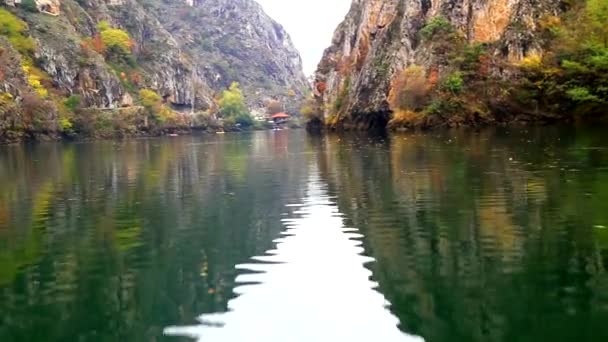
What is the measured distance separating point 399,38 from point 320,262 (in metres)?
103

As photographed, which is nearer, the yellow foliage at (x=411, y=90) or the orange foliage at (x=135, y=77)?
the yellow foliage at (x=411, y=90)

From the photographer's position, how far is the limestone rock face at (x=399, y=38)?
91812 millimetres

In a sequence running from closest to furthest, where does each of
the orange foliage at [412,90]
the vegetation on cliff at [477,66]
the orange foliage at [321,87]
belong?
the vegetation on cliff at [477,66]
the orange foliage at [412,90]
the orange foliage at [321,87]

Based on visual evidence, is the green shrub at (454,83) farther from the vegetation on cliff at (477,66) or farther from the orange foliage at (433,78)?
the orange foliage at (433,78)

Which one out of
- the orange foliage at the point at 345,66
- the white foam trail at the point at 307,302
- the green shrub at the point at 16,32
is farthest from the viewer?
the green shrub at the point at 16,32

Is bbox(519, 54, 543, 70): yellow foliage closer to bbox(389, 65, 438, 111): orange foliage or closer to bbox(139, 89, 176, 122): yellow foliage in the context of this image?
bbox(389, 65, 438, 111): orange foliage

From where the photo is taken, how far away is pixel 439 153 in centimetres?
3956

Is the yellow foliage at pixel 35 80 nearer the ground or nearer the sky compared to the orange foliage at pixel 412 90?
nearer the sky

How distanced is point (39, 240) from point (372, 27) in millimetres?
116937

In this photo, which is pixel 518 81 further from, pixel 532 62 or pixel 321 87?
pixel 321 87

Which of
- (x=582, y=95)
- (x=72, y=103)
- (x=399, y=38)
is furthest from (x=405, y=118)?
(x=72, y=103)

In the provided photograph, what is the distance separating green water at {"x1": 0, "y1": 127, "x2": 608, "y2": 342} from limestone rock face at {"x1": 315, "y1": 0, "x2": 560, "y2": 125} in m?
72.1

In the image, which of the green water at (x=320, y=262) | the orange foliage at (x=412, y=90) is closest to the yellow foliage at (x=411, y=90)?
the orange foliage at (x=412, y=90)

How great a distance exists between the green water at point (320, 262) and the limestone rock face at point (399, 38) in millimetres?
72093
